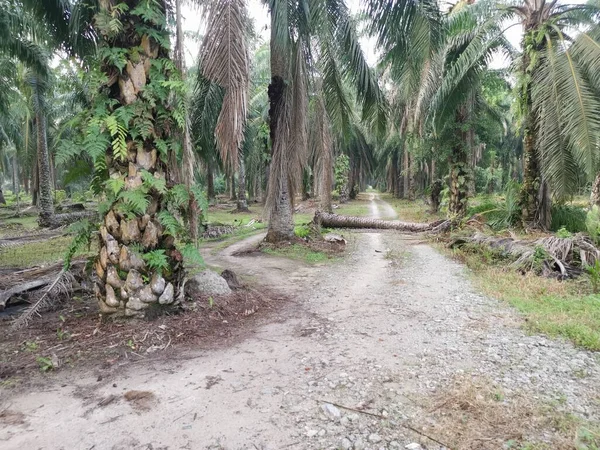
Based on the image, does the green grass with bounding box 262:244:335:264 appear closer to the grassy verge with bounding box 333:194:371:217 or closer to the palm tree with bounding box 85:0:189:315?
the palm tree with bounding box 85:0:189:315

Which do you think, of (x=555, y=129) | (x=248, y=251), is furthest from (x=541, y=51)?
(x=248, y=251)

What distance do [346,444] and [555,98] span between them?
8.53 metres

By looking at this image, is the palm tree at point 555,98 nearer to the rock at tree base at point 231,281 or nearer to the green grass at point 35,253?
the rock at tree base at point 231,281

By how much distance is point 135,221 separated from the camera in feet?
13.5

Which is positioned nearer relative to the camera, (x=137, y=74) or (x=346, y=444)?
(x=346, y=444)

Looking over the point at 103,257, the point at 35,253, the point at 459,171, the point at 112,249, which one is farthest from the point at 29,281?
the point at 459,171

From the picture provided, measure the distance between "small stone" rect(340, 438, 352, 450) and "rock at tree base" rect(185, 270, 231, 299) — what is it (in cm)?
287

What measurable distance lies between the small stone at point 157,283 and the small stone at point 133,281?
0.14m

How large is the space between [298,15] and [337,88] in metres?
1.75

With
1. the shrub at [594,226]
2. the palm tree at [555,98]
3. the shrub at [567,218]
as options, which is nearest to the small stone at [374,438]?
the shrub at [594,226]

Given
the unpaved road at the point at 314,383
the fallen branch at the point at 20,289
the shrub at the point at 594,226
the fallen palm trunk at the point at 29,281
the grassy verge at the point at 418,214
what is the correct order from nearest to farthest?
the unpaved road at the point at 314,383 → the fallen branch at the point at 20,289 → the fallen palm trunk at the point at 29,281 → the shrub at the point at 594,226 → the grassy verge at the point at 418,214

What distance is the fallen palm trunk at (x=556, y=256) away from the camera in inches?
254

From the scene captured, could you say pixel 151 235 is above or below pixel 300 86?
below

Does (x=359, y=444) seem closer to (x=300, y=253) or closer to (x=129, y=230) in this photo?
(x=129, y=230)
